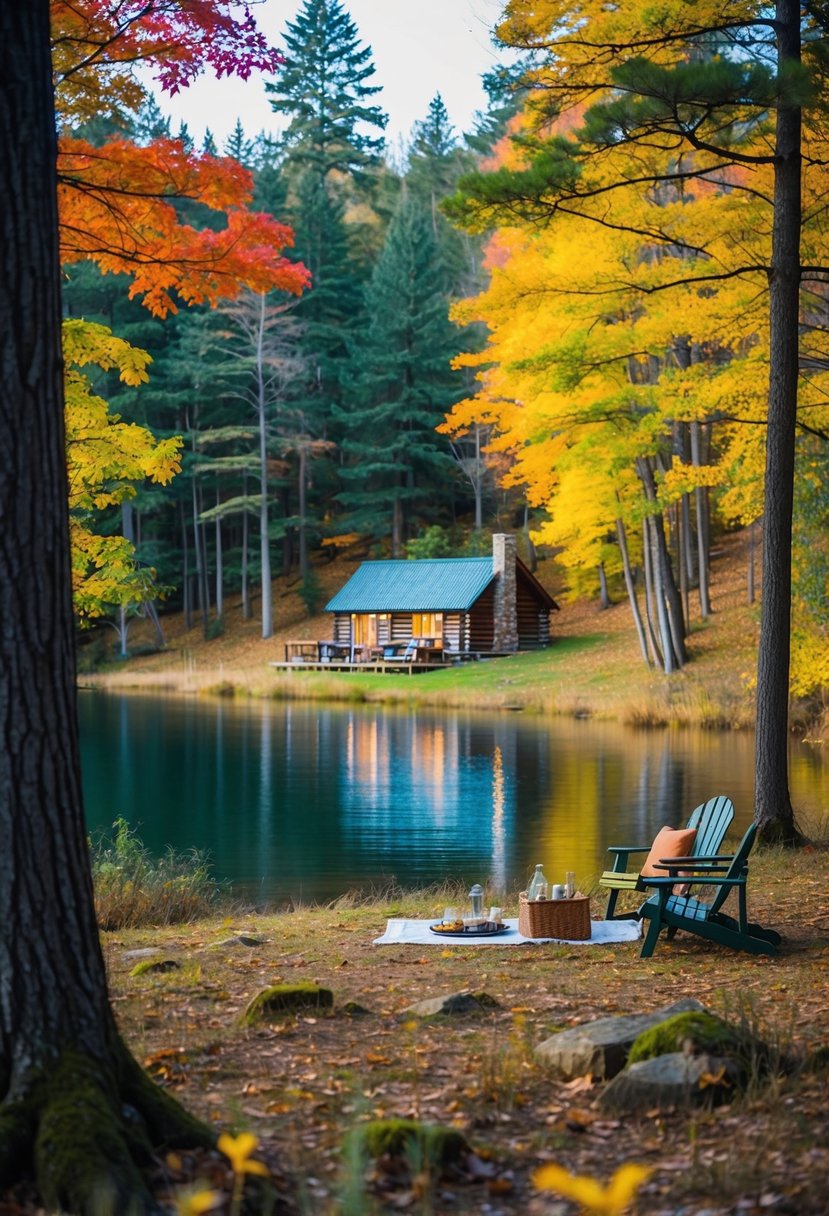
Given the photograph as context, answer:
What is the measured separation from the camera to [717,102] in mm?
10023

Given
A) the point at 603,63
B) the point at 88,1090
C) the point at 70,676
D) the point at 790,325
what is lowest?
the point at 88,1090

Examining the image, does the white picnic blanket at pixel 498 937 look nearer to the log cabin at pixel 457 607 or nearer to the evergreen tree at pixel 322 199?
the log cabin at pixel 457 607

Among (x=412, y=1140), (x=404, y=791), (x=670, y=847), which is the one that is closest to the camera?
(x=412, y=1140)

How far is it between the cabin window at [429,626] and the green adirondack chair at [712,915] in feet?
109

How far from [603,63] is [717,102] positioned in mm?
1499

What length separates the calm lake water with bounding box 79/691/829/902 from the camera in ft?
45.3

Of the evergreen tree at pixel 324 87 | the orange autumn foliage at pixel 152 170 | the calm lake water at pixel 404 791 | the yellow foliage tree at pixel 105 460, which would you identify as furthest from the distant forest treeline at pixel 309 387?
the orange autumn foliage at pixel 152 170

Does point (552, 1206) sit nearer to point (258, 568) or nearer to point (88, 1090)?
point (88, 1090)

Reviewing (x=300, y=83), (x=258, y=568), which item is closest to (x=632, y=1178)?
(x=258, y=568)

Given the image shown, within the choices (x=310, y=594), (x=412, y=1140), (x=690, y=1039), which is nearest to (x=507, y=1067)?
(x=690, y=1039)

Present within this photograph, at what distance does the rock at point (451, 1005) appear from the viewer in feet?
18.9

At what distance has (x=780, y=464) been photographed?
11.1 metres

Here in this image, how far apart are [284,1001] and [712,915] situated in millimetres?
3096

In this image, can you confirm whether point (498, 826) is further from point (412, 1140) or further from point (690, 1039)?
point (412, 1140)
